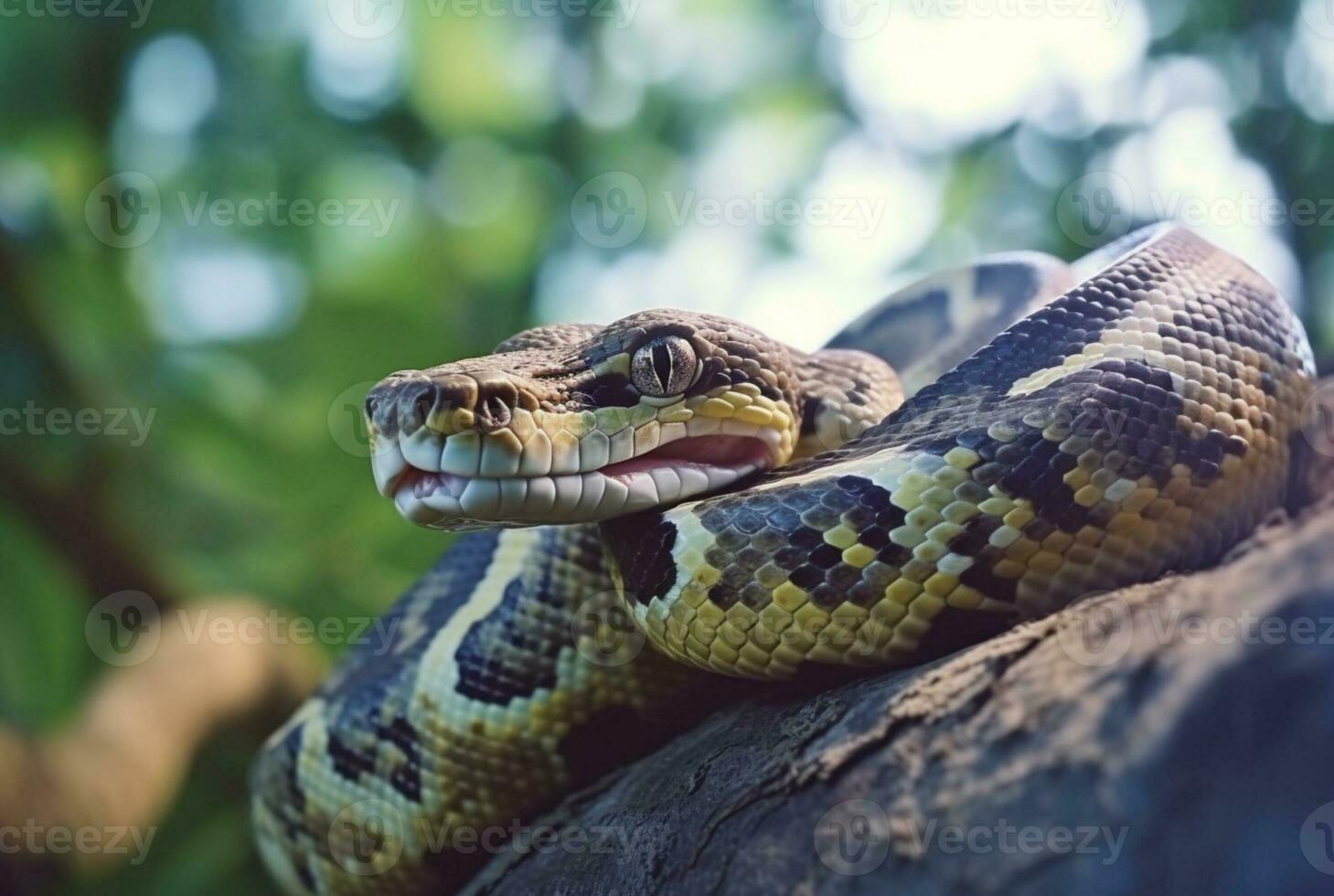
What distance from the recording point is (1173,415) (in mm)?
1686

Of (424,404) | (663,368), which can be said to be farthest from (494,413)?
(663,368)

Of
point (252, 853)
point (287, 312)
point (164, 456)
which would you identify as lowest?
point (252, 853)

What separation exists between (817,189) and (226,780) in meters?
5.27

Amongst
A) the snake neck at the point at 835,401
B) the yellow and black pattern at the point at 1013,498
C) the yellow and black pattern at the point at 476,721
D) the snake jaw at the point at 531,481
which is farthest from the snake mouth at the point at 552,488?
the yellow and black pattern at the point at 476,721

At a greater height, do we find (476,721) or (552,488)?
(552,488)

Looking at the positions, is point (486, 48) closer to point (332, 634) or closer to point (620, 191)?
point (620, 191)

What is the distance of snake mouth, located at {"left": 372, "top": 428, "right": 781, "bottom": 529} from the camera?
1.84 meters

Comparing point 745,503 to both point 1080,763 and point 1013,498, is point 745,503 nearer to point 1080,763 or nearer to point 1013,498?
point 1013,498

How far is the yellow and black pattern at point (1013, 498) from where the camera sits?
1.64 meters

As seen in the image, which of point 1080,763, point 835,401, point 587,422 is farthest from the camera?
point 835,401

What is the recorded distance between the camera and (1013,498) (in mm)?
1641

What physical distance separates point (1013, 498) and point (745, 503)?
1.55 ft

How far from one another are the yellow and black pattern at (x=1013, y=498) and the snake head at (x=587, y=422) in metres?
0.18

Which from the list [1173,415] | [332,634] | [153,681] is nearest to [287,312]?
[332,634]
